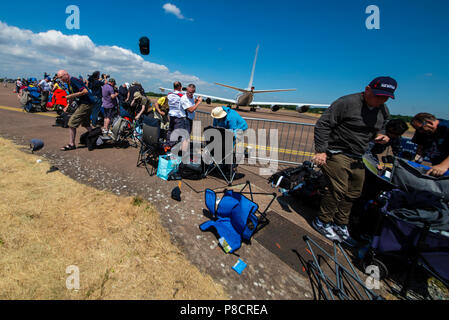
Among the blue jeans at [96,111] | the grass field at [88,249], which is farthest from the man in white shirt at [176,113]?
the blue jeans at [96,111]

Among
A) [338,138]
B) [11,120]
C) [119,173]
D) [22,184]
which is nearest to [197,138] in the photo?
[119,173]

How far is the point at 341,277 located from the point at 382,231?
29.6 inches

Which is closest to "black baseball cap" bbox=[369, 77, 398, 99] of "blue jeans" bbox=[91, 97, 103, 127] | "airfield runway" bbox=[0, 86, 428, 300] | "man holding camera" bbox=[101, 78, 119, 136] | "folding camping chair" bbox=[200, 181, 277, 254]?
"folding camping chair" bbox=[200, 181, 277, 254]

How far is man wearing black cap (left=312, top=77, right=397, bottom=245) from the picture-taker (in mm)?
2646

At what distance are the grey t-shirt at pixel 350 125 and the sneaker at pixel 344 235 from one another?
1.19 meters

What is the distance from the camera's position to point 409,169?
2.45 metres

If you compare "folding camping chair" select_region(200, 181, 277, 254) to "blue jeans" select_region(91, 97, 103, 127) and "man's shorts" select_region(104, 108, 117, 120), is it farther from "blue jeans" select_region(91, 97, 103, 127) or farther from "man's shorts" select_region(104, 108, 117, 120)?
"blue jeans" select_region(91, 97, 103, 127)

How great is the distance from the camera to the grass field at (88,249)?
1.78m

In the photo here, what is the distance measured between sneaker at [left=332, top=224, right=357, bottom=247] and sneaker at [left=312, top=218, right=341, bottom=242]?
65mm

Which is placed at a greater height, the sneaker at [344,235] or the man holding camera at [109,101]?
the man holding camera at [109,101]

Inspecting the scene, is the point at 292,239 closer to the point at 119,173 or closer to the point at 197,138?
the point at 119,173

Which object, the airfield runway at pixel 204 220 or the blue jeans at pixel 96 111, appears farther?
the blue jeans at pixel 96 111

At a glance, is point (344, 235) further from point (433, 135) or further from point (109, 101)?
point (109, 101)

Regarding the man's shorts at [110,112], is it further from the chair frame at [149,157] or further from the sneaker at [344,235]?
the sneaker at [344,235]
